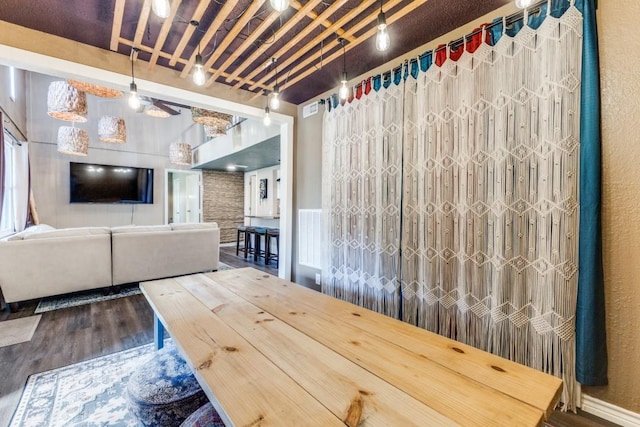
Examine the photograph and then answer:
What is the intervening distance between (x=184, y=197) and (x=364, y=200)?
7.73 meters

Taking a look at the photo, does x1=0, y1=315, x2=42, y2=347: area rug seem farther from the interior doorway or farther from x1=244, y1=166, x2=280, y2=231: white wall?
the interior doorway

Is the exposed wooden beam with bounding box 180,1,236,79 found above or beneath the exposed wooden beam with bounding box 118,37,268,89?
beneath

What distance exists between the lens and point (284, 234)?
358 cm

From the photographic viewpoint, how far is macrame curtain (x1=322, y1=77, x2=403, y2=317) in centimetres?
227

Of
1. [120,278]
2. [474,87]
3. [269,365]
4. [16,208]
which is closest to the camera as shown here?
[269,365]

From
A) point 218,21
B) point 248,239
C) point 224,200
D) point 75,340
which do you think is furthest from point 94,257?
point 224,200

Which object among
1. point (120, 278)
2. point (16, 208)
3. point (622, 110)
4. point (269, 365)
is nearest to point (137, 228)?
point (120, 278)

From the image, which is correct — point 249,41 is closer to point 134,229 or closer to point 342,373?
point 342,373

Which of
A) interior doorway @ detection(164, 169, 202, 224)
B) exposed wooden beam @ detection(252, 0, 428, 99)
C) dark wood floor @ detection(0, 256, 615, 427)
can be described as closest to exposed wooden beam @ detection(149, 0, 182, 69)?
exposed wooden beam @ detection(252, 0, 428, 99)

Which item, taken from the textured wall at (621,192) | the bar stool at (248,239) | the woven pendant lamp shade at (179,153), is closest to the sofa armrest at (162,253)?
the bar stool at (248,239)

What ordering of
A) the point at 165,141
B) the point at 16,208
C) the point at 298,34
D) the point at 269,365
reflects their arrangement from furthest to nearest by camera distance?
the point at 165,141
the point at 16,208
the point at 298,34
the point at 269,365

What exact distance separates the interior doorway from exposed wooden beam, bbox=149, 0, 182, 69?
232 inches

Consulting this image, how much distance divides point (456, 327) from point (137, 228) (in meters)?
3.91

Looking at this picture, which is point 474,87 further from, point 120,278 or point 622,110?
point 120,278
